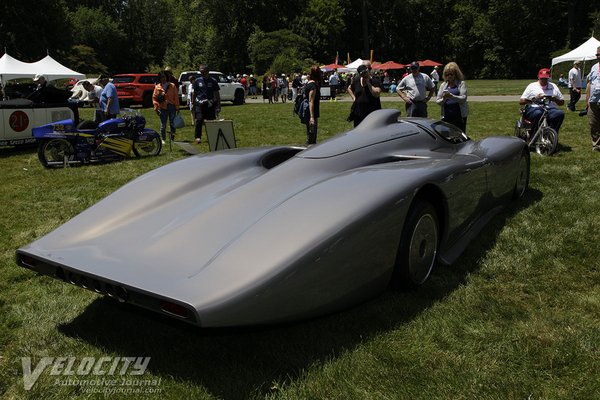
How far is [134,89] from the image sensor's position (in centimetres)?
2230

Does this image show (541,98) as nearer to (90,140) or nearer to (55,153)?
(90,140)

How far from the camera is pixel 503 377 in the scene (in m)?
2.57

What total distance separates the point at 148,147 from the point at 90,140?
45.0 inches

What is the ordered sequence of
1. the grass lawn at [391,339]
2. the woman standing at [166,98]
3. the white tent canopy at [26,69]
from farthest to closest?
the white tent canopy at [26,69] < the woman standing at [166,98] < the grass lawn at [391,339]

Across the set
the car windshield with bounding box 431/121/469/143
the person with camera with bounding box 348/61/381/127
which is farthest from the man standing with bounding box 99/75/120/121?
the car windshield with bounding box 431/121/469/143

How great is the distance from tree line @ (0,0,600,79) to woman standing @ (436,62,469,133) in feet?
107

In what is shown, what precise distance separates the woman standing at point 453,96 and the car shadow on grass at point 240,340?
4.66m

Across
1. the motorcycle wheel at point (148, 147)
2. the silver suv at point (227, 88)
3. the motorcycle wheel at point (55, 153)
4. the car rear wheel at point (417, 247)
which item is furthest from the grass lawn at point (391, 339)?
the silver suv at point (227, 88)

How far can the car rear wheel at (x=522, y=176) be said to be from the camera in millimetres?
5606

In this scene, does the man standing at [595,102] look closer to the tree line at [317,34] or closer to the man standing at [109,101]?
the man standing at [109,101]

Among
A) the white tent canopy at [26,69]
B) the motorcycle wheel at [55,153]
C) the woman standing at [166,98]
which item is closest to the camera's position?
the motorcycle wheel at [55,153]

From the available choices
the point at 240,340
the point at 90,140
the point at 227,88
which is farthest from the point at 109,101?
the point at 227,88

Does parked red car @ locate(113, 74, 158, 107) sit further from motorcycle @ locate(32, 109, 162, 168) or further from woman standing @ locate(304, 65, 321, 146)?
woman standing @ locate(304, 65, 321, 146)

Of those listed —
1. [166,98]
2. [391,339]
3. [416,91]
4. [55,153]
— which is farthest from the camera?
[166,98]
